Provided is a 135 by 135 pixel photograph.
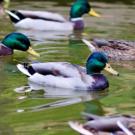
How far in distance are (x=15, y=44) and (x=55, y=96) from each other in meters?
3.30

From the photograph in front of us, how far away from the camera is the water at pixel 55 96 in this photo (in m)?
8.41

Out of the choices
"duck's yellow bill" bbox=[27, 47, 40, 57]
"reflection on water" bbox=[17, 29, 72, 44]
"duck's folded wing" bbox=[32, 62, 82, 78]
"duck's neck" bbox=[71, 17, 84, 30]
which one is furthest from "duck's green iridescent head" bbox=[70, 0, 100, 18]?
"duck's folded wing" bbox=[32, 62, 82, 78]

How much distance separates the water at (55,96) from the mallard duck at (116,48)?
12.6 inches

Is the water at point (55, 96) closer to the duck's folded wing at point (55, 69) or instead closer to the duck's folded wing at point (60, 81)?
the duck's folded wing at point (60, 81)

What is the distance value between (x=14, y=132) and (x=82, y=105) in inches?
61.6

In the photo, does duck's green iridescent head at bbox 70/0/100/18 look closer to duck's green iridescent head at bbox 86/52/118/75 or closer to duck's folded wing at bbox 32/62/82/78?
duck's green iridescent head at bbox 86/52/118/75

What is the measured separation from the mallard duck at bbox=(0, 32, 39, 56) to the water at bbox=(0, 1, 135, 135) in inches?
6.0

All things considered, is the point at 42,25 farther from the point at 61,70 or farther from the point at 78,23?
the point at 61,70

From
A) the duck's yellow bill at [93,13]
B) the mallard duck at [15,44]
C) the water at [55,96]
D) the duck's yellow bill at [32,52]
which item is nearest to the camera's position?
the water at [55,96]

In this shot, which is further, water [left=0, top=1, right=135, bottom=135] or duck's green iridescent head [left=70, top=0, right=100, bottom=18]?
duck's green iridescent head [left=70, top=0, right=100, bottom=18]

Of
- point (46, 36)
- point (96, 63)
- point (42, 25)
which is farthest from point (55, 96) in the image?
point (42, 25)

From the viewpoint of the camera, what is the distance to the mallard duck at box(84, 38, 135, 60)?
1259 cm

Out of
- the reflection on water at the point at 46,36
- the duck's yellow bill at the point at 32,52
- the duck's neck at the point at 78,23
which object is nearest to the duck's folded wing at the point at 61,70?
the duck's yellow bill at the point at 32,52

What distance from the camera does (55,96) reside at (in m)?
9.80
